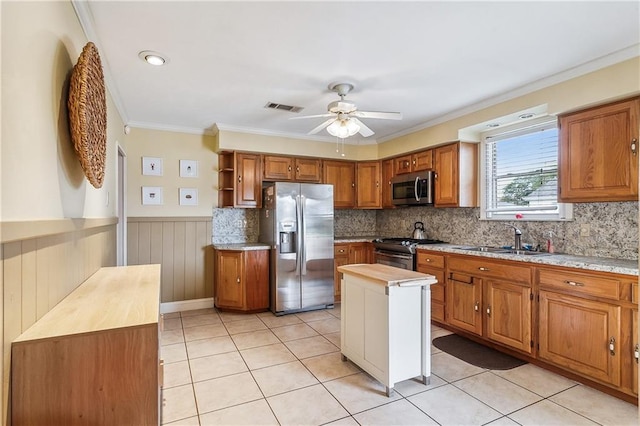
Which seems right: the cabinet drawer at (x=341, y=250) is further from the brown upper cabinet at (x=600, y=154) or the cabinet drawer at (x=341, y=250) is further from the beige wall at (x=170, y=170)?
the brown upper cabinet at (x=600, y=154)

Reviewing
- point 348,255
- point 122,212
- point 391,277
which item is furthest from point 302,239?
point 122,212

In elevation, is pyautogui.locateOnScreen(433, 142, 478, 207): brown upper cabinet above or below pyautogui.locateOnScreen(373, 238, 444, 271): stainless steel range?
above

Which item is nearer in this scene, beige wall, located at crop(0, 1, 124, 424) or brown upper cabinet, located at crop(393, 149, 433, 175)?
beige wall, located at crop(0, 1, 124, 424)

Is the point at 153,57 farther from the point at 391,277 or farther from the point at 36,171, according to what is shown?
the point at 391,277

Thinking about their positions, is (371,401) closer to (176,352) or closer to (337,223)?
(176,352)

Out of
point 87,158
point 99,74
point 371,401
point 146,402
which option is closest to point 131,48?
point 99,74

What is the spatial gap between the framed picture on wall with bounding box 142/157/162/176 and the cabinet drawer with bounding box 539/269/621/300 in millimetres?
4339

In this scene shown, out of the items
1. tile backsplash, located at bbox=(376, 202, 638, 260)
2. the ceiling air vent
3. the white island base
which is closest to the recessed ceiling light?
the ceiling air vent

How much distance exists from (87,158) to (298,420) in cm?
195

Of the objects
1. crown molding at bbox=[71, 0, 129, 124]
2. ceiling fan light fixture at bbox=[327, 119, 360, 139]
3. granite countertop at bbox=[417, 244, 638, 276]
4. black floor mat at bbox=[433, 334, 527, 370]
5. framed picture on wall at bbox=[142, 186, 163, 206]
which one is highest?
crown molding at bbox=[71, 0, 129, 124]

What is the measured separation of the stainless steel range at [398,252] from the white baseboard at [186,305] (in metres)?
2.43

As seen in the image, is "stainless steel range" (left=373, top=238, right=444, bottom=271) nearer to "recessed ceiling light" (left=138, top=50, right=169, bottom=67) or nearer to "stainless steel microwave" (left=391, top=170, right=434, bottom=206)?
"stainless steel microwave" (left=391, top=170, right=434, bottom=206)

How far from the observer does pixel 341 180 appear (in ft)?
17.0

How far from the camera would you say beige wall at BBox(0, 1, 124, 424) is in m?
1.05
